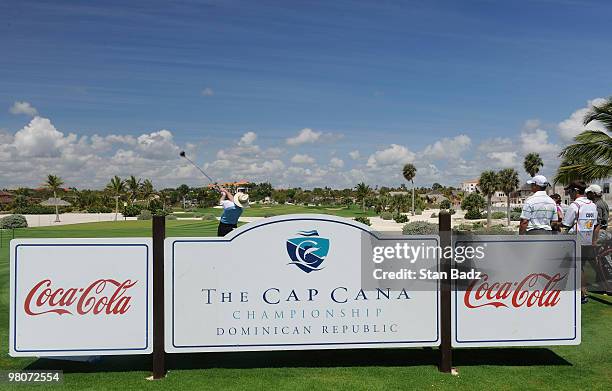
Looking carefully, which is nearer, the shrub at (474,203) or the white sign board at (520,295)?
the white sign board at (520,295)

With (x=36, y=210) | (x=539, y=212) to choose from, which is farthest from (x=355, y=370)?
(x=36, y=210)

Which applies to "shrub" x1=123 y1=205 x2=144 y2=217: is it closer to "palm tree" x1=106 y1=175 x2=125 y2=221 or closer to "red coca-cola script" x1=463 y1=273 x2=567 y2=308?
"palm tree" x1=106 y1=175 x2=125 y2=221

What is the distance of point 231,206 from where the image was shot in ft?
26.7

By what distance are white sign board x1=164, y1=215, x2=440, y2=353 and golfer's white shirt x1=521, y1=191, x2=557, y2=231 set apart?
83.5 inches

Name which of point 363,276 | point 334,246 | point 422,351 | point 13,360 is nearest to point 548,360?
point 422,351

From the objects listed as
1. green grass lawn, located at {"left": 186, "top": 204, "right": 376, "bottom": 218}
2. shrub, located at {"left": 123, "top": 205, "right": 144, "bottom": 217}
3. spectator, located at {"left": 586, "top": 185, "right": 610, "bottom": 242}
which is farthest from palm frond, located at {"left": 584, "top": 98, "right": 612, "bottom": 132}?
shrub, located at {"left": 123, "top": 205, "right": 144, "bottom": 217}

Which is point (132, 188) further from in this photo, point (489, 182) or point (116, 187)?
point (489, 182)

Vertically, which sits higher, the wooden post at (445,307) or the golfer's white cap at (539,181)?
the golfer's white cap at (539,181)

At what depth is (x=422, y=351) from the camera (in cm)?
640

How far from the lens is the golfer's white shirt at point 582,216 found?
8.34 meters

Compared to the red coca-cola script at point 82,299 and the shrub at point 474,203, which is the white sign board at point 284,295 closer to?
the red coca-cola script at point 82,299

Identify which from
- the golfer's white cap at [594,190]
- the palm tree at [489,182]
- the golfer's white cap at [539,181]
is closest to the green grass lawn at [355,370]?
the golfer's white cap at [539,181]

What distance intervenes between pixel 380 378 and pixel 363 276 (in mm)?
1090

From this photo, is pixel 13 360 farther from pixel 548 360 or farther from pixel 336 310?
pixel 548 360
